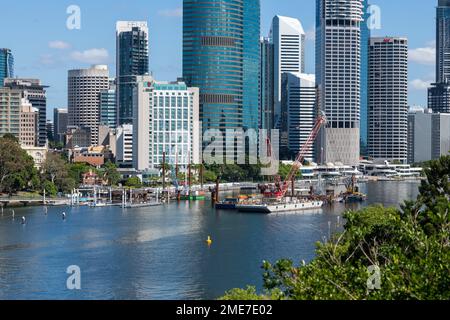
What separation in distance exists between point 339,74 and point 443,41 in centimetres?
4043

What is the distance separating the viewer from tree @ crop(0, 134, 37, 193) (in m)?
62.2

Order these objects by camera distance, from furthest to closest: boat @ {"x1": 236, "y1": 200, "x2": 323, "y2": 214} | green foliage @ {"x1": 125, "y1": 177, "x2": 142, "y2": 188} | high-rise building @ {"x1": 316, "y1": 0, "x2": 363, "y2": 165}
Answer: high-rise building @ {"x1": 316, "y1": 0, "x2": 363, "y2": 165} → green foliage @ {"x1": 125, "y1": 177, "x2": 142, "y2": 188} → boat @ {"x1": 236, "y1": 200, "x2": 323, "y2": 214}

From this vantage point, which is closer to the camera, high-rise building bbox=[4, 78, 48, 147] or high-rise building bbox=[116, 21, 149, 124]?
high-rise building bbox=[4, 78, 48, 147]

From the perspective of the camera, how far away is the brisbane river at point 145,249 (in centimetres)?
2647

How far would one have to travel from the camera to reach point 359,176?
4323 inches

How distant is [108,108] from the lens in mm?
127938

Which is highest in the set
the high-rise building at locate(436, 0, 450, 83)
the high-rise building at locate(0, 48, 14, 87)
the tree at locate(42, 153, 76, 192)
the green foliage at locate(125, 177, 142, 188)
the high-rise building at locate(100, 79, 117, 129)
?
the high-rise building at locate(436, 0, 450, 83)

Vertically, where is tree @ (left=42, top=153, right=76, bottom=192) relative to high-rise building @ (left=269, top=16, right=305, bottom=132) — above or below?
below

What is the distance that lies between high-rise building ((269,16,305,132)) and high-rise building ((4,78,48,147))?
35.4 meters

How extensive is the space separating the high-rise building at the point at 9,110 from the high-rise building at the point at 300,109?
43.2 meters

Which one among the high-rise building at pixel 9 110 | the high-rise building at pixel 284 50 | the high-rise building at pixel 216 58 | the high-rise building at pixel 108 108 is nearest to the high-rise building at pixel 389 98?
the high-rise building at pixel 284 50

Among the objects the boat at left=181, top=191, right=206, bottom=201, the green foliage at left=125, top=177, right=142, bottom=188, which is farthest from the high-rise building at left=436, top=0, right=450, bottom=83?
the boat at left=181, top=191, right=206, bottom=201

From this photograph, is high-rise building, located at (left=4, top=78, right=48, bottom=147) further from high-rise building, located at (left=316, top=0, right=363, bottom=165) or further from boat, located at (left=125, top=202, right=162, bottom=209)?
boat, located at (left=125, top=202, right=162, bottom=209)

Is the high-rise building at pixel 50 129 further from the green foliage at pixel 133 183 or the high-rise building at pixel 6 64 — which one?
the green foliage at pixel 133 183
